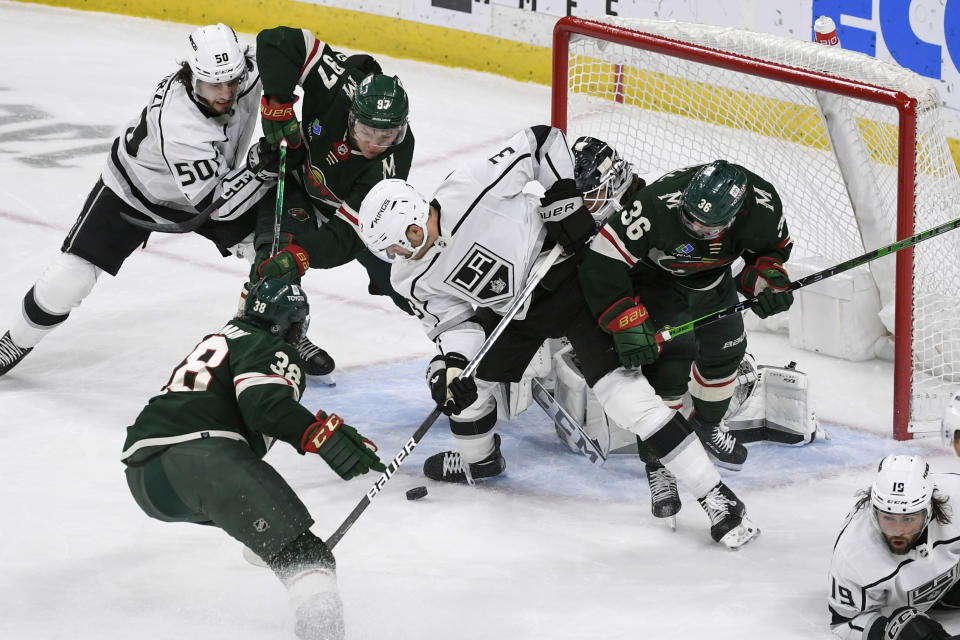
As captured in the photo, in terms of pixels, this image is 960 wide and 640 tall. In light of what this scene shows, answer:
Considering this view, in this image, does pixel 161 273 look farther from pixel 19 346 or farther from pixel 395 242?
pixel 395 242

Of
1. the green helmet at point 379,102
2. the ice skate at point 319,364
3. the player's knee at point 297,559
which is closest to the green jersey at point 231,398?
the player's knee at point 297,559

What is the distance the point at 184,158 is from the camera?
4.38m

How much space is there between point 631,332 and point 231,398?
3.65 feet

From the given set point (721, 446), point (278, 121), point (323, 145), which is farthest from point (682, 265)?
point (278, 121)

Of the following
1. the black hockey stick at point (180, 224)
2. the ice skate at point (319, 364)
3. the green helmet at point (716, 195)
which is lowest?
the ice skate at point (319, 364)

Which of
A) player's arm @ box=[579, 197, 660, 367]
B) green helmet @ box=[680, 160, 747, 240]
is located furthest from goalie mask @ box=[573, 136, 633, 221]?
green helmet @ box=[680, 160, 747, 240]

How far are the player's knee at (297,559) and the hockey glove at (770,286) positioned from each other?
1429mm

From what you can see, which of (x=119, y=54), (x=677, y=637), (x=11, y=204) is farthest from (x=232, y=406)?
(x=119, y=54)

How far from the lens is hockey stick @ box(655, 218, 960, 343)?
375 cm

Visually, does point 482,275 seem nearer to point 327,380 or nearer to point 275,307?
point 275,307

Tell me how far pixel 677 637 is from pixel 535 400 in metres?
1.39

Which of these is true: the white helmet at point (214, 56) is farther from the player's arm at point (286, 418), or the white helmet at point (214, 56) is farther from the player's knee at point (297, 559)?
the player's knee at point (297, 559)

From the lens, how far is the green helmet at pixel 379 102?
4.04m

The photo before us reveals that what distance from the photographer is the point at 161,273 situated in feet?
19.0
